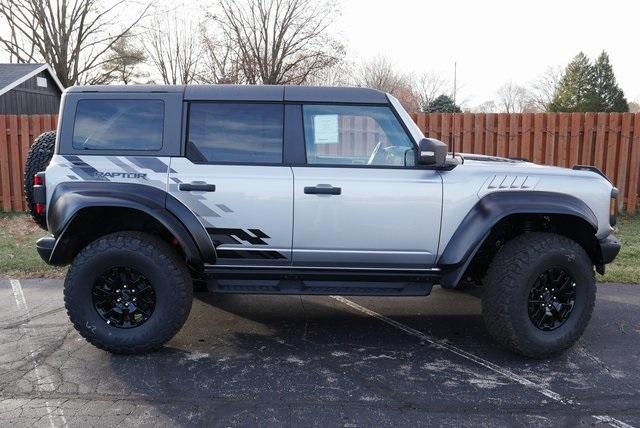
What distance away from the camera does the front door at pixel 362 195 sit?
4000 millimetres

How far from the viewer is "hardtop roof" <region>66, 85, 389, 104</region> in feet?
13.6

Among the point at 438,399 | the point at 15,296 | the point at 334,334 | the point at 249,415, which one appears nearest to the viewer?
the point at 249,415

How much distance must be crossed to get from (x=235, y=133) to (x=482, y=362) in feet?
8.55

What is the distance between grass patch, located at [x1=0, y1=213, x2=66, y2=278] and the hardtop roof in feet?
10.8

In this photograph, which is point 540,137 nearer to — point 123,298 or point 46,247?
point 123,298

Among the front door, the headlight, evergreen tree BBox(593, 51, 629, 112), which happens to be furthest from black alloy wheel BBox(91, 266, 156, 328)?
evergreen tree BBox(593, 51, 629, 112)

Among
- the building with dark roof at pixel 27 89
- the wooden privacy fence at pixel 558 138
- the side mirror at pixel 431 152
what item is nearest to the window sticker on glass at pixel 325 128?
the side mirror at pixel 431 152

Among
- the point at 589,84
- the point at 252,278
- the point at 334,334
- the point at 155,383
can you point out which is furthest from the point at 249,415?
the point at 589,84

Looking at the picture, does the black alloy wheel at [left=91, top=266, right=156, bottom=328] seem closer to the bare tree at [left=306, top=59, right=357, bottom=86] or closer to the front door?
the front door

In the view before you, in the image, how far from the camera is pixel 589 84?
34.2 metres

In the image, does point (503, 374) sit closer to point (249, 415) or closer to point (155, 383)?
point (249, 415)

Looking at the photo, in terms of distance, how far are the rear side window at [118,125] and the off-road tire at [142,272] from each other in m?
0.73

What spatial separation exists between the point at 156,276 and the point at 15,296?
264cm

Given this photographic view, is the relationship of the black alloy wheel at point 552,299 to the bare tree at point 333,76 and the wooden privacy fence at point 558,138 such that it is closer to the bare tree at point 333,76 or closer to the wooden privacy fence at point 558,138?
the wooden privacy fence at point 558,138
